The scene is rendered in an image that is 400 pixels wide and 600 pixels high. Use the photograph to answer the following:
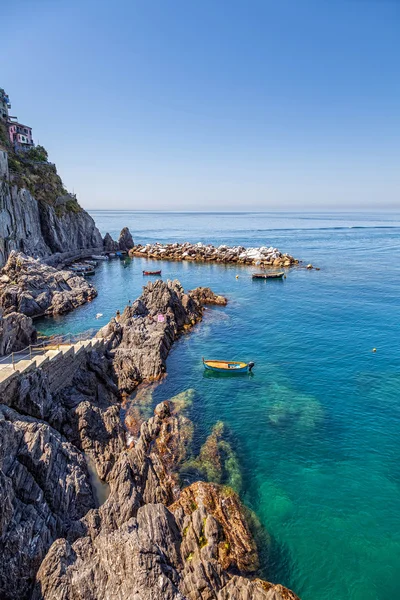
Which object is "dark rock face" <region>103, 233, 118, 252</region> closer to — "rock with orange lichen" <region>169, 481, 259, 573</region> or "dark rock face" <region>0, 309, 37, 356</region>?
"dark rock face" <region>0, 309, 37, 356</region>

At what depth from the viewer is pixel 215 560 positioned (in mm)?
16625

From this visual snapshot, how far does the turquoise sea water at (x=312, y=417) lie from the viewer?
63.8 ft

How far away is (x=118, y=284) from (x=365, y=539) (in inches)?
2871

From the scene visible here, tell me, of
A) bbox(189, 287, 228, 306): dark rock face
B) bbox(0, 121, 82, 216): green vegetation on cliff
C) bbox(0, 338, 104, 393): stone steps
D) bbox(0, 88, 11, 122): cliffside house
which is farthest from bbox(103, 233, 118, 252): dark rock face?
bbox(0, 338, 104, 393): stone steps

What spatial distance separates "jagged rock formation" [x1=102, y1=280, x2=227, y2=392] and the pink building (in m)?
87.1

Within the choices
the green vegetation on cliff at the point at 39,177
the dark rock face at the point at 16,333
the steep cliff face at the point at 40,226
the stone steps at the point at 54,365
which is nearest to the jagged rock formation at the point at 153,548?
the stone steps at the point at 54,365

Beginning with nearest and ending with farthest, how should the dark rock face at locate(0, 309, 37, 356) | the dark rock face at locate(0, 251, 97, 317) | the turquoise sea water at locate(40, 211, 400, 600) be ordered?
the turquoise sea water at locate(40, 211, 400, 600) < the dark rock face at locate(0, 309, 37, 356) < the dark rock face at locate(0, 251, 97, 317)

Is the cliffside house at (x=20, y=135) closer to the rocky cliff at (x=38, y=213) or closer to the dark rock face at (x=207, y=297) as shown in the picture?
the rocky cliff at (x=38, y=213)

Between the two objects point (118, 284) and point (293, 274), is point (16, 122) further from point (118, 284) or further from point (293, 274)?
point (293, 274)

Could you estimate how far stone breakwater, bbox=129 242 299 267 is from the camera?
106875mm

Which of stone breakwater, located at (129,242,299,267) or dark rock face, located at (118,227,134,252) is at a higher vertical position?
dark rock face, located at (118,227,134,252)

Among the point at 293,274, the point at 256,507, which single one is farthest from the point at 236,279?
the point at 256,507

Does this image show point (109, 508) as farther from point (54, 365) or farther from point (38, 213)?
point (38, 213)

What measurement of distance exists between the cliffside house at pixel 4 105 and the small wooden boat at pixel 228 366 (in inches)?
4393
